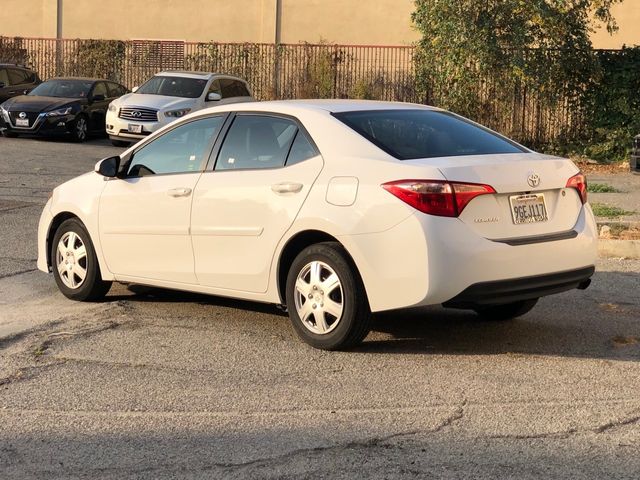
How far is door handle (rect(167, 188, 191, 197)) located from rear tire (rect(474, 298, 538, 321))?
7.13 ft

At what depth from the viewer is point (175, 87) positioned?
26.0 metres

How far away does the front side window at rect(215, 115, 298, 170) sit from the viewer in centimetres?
751

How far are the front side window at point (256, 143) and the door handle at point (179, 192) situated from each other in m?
0.26

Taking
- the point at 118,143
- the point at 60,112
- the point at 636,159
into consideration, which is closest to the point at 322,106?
the point at 636,159

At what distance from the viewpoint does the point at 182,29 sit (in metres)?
36.8

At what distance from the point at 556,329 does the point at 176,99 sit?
18.5 meters

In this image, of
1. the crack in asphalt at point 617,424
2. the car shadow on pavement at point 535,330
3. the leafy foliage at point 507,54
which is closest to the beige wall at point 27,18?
the leafy foliage at point 507,54

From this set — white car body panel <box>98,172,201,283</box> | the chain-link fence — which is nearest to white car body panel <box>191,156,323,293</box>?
white car body panel <box>98,172,201,283</box>

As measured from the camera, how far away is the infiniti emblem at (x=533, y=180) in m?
6.90

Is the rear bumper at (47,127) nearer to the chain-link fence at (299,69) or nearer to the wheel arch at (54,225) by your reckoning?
the chain-link fence at (299,69)

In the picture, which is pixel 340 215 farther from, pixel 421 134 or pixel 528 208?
pixel 528 208

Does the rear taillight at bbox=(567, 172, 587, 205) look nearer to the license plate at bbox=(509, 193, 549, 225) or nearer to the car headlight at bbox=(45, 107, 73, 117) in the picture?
the license plate at bbox=(509, 193, 549, 225)

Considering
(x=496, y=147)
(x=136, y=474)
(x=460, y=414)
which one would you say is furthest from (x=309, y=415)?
(x=496, y=147)

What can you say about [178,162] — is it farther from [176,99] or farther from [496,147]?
[176,99]
